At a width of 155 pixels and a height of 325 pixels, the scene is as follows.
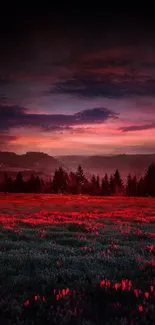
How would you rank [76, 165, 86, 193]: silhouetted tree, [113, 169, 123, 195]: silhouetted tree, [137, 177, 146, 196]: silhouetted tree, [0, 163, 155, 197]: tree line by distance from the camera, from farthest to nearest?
[76, 165, 86, 193]: silhouetted tree
[113, 169, 123, 195]: silhouetted tree
[0, 163, 155, 197]: tree line
[137, 177, 146, 196]: silhouetted tree

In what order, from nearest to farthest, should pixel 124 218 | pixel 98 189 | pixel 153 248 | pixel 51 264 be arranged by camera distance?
pixel 51 264 < pixel 153 248 < pixel 124 218 < pixel 98 189

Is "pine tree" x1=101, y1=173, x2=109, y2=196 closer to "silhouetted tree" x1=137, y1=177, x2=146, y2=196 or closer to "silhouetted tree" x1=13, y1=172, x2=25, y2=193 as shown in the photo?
"silhouetted tree" x1=137, y1=177, x2=146, y2=196

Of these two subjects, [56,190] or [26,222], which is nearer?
[26,222]

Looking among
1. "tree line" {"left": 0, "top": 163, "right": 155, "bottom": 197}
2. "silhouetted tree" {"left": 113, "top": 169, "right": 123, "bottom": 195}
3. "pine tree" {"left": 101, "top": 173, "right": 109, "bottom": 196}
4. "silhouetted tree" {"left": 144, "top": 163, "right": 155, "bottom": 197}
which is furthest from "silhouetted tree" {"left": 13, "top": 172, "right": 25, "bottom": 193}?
"silhouetted tree" {"left": 144, "top": 163, "right": 155, "bottom": 197}

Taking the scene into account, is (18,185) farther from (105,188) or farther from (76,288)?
(76,288)

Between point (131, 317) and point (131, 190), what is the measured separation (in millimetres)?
107875

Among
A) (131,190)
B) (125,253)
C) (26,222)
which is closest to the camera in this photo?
(125,253)

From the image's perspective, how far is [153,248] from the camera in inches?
423

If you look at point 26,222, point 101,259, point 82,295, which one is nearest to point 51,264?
point 101,259

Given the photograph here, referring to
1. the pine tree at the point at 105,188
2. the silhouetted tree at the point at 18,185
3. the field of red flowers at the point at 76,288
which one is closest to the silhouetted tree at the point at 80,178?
the pine tree at the point at 105,188

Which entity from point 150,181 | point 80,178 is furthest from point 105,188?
point 150,181

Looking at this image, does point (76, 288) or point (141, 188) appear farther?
point (141, 188)

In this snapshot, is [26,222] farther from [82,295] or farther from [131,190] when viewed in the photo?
[131,190]

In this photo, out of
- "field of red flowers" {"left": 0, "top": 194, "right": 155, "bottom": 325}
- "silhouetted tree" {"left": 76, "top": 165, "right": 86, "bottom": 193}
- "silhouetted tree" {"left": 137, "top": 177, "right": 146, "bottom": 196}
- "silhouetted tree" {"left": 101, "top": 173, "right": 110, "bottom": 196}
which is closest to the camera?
"field of red flowers" {"left": 0, "top": 194, "right": 155, "bottom": 325}
